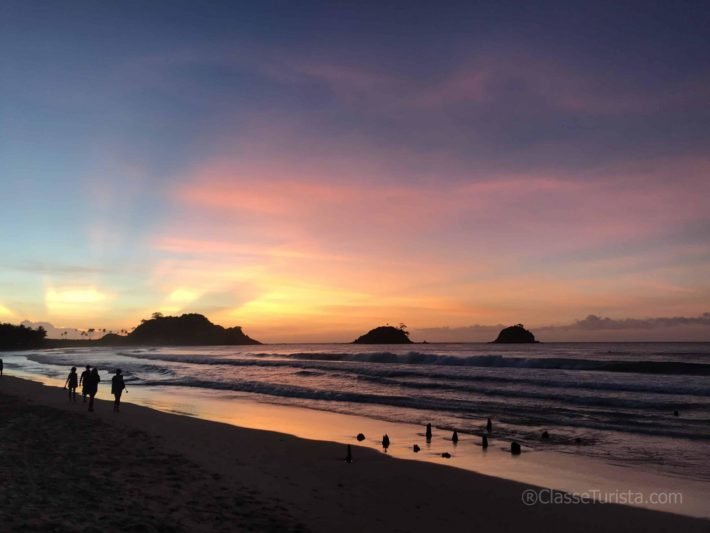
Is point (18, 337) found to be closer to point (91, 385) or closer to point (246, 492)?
point (91, 385)

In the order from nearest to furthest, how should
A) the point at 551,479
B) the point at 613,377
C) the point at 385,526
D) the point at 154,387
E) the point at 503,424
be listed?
the point at 385,526 < the point at 551,479 < the point at 503,424 < the point at 154,387 < the point at 613,377

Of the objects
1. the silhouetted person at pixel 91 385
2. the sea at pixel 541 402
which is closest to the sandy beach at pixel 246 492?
the sea at pixel 541 402

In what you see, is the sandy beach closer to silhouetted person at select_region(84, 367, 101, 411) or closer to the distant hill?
silhouetted person at select_region(84, 367, 101, 411)

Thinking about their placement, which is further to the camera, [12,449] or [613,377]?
[613,377]

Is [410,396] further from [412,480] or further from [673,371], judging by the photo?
[673,371]

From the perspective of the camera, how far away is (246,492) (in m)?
11.1

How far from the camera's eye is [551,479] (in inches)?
534

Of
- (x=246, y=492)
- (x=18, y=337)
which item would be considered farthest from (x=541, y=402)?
(x=18, y=337)

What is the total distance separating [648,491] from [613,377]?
111ft

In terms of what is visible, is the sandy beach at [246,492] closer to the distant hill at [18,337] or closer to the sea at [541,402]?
the sea at [541,402]

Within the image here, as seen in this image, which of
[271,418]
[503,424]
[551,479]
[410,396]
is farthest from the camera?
[410,396]

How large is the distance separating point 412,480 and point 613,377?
3596 centimetres

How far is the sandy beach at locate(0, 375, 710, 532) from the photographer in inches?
351

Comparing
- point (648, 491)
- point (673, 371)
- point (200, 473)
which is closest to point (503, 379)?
point (673, 371)
